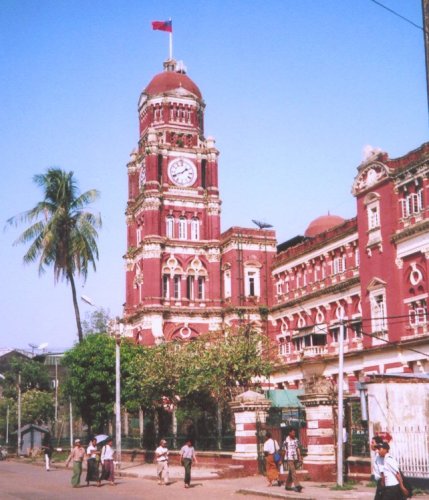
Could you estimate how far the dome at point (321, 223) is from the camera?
6053 centimetres

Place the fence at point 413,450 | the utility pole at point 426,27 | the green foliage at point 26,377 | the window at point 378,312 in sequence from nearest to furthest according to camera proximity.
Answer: the utility pole at point 426,27 < the fence at point 413,450 < the window at point 378,312 < the green foliage at point 26,377

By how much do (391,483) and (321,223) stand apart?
161 ft

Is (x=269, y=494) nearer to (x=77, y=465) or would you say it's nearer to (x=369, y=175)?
(x=77, y=465)

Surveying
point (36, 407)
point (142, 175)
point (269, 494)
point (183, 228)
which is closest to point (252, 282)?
point (183, 228)

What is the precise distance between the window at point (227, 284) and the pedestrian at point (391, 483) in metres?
45.9

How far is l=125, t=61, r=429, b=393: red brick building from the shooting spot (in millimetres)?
39844

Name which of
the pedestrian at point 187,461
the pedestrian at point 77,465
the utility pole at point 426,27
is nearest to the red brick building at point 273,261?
the pedestrian at point 187,461

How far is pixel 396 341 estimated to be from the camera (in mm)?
39344

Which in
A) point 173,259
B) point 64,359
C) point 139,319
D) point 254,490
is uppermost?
point 173,259

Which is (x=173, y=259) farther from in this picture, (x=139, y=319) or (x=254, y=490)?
(x=254, y=490)

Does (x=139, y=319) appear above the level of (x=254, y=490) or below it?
above

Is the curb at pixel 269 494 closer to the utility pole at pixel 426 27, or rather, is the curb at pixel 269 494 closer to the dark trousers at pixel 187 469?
the dark trousers at pixel 187 469

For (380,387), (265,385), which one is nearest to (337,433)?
(380,387)

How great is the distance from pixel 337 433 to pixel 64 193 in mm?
27452
